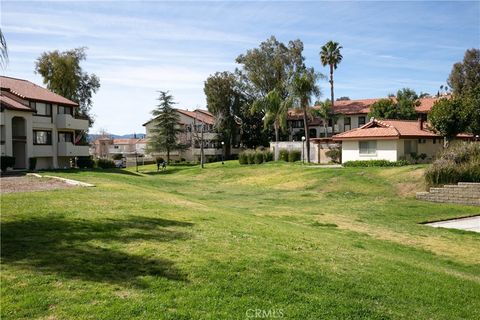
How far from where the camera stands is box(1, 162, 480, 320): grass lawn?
20.0 feet

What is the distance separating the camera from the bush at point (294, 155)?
172 ft

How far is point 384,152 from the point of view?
39562 millimetres

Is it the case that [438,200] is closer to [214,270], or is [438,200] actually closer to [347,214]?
[347,214]

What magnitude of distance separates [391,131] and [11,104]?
99.6 ft

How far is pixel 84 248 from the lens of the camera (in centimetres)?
785

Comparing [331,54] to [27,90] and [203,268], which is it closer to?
[27,90]

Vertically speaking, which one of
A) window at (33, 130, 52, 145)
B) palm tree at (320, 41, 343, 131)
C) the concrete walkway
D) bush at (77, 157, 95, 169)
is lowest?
the concrete walkway

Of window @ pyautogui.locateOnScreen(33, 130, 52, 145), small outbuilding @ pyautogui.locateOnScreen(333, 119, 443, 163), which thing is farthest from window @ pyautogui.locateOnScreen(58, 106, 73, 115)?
small outbuilding @ pyautogui.locateOnScreen(333, 119, 443, 163)

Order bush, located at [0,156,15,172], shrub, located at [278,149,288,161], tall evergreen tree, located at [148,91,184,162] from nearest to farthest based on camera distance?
1. bush, located at [0,156,15,172]
2. shrub, located at [278,149,288,161]
3. tall evergreen tree, located at [148,91,184,162]

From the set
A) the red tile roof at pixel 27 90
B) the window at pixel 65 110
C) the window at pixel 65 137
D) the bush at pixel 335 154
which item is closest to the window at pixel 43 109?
the red tile roof at pixel 27 90

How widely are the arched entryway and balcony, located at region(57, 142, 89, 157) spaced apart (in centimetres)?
392

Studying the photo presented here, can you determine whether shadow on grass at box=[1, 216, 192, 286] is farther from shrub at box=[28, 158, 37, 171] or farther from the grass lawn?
shrub at box=[28, 158, 37, 171]

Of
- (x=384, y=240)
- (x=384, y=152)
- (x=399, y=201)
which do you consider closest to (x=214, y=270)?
(x=384, y=240)

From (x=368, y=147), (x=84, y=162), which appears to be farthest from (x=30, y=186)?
(x=368, y=147)
